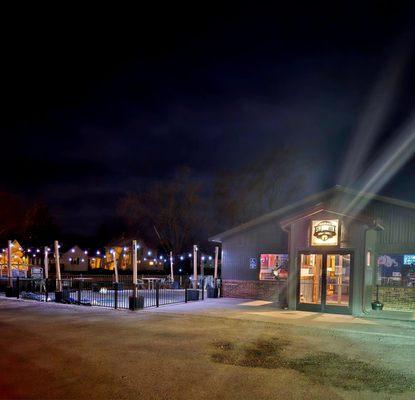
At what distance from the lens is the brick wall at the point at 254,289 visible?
A: 19.9 metres

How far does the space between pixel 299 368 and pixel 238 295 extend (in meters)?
13.5

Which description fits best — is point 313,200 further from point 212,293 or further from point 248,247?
point 212,293

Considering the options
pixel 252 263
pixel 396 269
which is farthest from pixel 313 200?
pixel 396 269

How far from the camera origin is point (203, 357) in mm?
8148

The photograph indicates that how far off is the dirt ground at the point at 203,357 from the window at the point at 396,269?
3814 mm

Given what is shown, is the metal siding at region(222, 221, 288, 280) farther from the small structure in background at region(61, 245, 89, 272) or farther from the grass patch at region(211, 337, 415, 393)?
the small structure in background at region(61, 245, 89, 272)

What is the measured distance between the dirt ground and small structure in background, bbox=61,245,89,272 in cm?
5090

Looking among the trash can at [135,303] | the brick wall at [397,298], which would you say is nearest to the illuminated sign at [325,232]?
the brick wall at [397,298]

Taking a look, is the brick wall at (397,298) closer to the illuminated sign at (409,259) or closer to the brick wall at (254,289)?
the illuminated sign at (409,259)

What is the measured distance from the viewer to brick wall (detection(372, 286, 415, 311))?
16250 millimetres

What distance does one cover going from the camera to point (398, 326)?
12586 millimetres

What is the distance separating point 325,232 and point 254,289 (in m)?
6.05

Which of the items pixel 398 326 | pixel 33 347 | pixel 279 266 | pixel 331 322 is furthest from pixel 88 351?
pixel 279 266

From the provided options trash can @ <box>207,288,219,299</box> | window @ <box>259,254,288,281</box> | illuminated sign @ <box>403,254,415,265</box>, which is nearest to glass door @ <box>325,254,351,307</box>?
illuminated sign @ <box>403,254,415,265</box>
